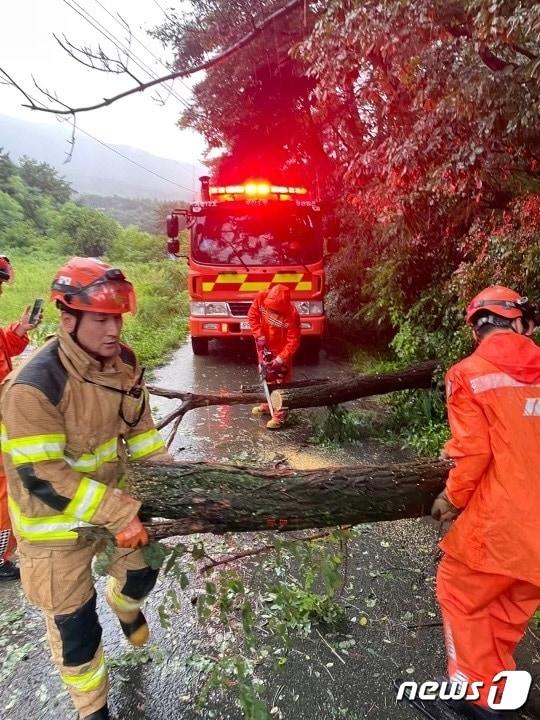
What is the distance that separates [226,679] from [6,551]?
1.58 meters

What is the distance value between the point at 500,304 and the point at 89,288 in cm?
161

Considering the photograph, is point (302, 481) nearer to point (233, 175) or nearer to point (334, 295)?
point (334, 295)

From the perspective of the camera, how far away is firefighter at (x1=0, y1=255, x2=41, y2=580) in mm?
2750

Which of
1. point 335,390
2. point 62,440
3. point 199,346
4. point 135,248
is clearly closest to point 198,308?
point 199,346

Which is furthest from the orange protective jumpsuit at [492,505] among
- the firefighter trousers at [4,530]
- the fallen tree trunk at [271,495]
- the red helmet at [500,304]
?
the firefighter trousers at [4,530]

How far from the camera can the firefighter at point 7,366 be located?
275 centimetres

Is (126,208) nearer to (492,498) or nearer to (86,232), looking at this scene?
(86,232)

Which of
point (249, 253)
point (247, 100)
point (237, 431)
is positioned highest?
point (247, 100)

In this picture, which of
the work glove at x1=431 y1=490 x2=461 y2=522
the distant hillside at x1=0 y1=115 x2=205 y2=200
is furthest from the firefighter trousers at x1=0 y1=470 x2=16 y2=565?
the distant hillside at x1=0 y1=115 x2=205 y2=200

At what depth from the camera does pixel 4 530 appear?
2.82m

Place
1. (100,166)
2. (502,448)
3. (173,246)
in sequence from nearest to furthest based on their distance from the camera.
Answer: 1. (502,448)
2. (173,246)
3. (100,166)

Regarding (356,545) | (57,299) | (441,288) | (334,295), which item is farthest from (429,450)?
(334,295)

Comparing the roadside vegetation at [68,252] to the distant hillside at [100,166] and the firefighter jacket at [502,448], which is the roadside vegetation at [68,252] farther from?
the distant hillside at [100,166]

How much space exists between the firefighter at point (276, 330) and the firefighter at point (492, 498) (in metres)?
3.25
